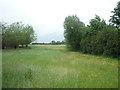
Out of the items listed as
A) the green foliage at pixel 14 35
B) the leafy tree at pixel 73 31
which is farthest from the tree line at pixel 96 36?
the green foliage at pixel 14 35

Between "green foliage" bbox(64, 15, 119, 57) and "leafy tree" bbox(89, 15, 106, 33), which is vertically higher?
"leafy tree" bbox(89, 15, 106, 33)

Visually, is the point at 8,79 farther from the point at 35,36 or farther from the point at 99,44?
the point at 35,36

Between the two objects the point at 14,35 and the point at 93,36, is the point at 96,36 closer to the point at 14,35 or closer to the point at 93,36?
the point at 93,36

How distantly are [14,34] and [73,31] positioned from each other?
443 inches

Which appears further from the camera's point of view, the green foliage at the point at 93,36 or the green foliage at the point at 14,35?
the green foliage at the point at 14,35

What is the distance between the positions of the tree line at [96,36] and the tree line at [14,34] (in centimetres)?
959

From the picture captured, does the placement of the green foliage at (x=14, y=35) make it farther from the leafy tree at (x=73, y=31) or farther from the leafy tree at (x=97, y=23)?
the leafy tree at (x=97, y=23)

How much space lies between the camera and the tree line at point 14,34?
27609mm

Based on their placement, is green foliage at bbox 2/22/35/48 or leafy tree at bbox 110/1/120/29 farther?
green foliage at bbox 2/22/35/48

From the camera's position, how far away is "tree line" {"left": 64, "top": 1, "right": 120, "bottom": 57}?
15041 millimetres

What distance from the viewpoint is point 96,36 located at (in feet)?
63.4

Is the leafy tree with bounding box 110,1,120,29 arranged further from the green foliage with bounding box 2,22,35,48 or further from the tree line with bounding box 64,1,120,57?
the green foliage with bounding box 2,22,35,48

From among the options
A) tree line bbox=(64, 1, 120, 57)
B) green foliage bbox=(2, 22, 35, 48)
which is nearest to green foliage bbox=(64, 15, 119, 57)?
tree line bbox=(64, 1, 120, 57)

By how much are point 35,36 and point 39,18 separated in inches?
1335
